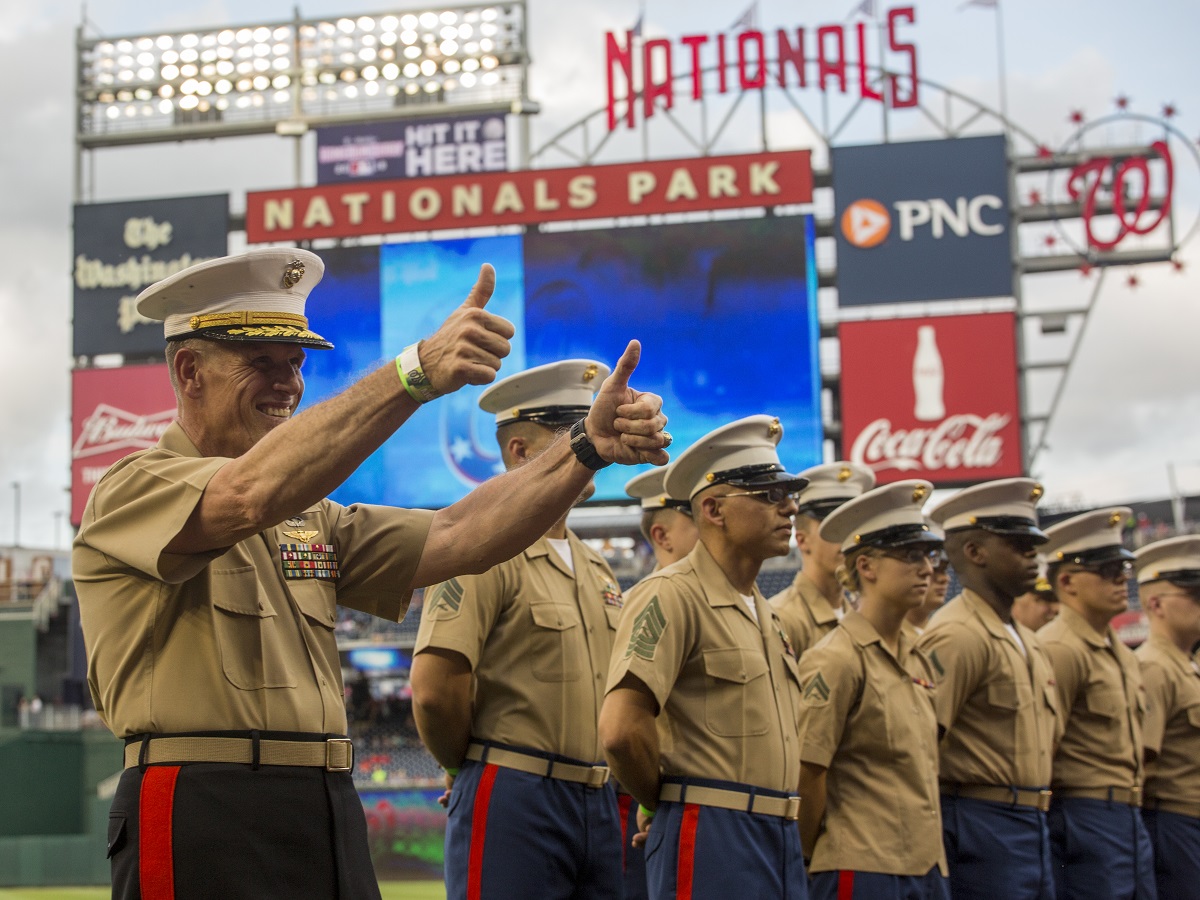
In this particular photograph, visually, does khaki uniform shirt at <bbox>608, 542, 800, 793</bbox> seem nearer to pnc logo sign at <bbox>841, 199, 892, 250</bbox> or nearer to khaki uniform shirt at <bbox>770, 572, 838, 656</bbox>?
khaki uniform shirt at <bbox>770, 572, 838, 656</bbox>

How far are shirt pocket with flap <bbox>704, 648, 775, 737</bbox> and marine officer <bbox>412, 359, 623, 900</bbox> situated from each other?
441 millimetres

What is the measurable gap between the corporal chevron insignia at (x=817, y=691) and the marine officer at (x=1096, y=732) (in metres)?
1.75

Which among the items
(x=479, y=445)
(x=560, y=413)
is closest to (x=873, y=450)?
(x=479, y=445)

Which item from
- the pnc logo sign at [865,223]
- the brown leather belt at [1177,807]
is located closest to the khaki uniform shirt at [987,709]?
the brown leather belt at [1177,807]

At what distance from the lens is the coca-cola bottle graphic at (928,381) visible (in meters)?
21.5

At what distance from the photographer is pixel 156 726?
8.67ft

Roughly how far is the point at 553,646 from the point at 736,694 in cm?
60

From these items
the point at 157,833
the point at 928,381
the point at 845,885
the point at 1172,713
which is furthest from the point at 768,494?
Answer: the point at 928,381

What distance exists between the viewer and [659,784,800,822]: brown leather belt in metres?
4.25

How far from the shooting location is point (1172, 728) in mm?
7062

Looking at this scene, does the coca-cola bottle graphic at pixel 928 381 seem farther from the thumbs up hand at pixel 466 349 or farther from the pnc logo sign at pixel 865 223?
the thumbs up hand at pixel 466 349

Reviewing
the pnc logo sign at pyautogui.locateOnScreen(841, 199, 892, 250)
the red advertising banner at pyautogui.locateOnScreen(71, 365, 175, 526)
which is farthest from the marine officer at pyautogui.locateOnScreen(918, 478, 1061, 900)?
the red advertising banner at pyautogui.locateOnScreen(71, 365, 175, 526)

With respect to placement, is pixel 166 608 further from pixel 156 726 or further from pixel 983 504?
pixel 983 504

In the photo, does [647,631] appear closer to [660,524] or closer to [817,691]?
[817,691]
